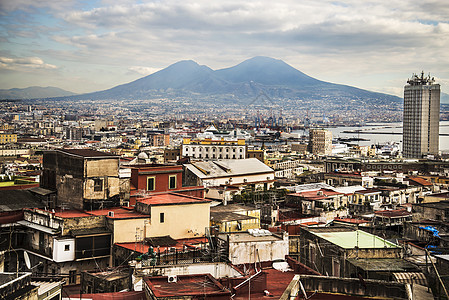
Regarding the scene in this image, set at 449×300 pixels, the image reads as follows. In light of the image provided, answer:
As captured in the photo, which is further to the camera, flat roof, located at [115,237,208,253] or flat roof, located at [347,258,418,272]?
flat roof, located at [115,237,208,253]

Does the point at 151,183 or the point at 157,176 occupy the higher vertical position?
the point at 157,176

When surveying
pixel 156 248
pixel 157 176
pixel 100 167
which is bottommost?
pixel 156 248

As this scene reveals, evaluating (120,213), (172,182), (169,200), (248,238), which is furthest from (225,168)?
(248,238)

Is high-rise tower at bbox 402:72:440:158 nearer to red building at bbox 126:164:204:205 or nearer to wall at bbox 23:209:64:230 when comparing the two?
red building at bbox 126:164:204:205

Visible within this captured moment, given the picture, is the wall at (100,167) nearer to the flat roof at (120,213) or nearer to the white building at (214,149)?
the flat roof at (120,213)

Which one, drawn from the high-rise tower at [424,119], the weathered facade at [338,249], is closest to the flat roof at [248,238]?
the weathered facade at [338,249]

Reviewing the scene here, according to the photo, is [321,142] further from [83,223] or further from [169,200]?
[83,223]

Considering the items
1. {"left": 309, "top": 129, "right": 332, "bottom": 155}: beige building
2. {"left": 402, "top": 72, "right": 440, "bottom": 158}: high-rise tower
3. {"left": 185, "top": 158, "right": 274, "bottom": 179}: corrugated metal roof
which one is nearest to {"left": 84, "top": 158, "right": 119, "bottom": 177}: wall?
{"left": 185, "top": 158, "right": 274, "bottom": 179}: corrugated metal roof
